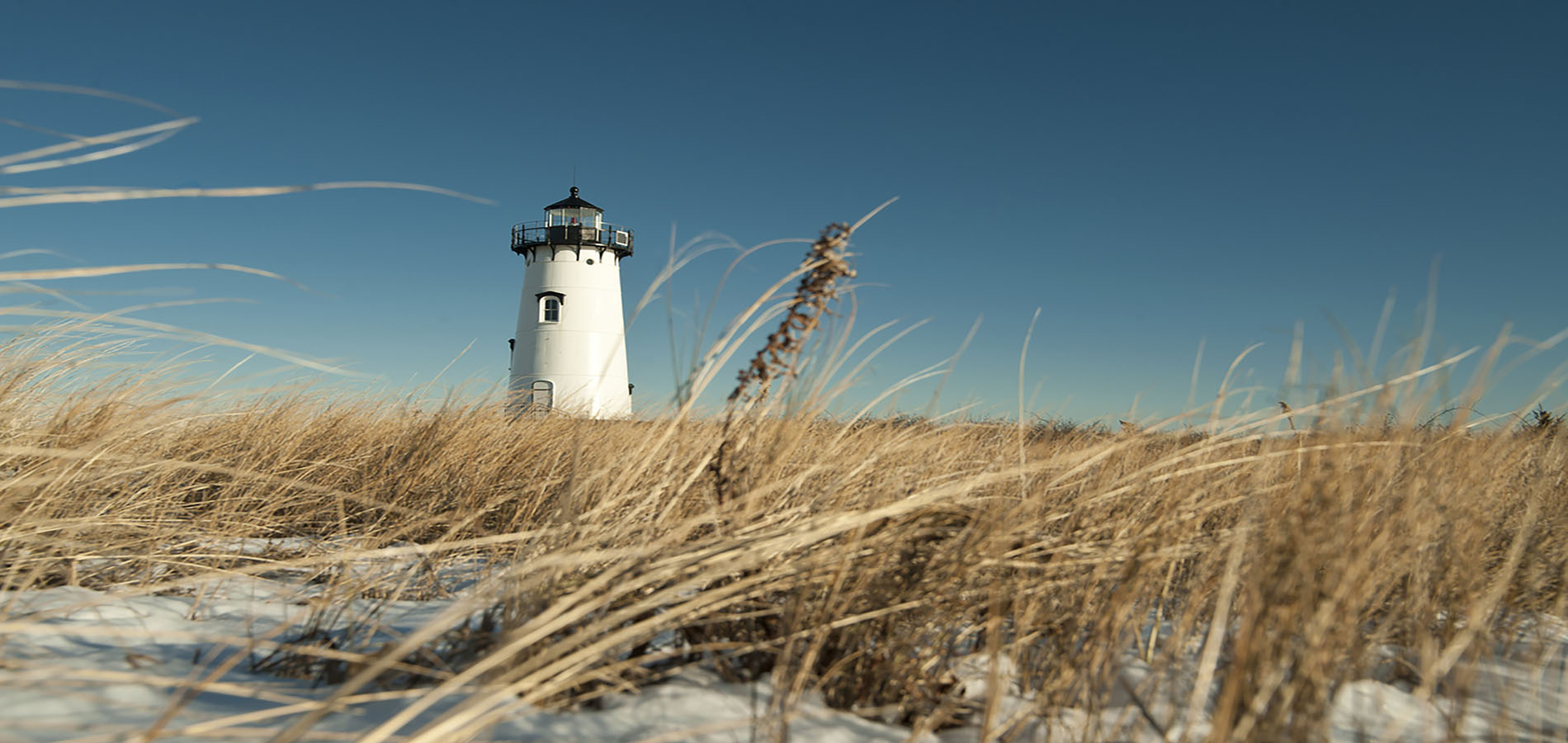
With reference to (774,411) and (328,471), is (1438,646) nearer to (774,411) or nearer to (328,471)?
(774,411)

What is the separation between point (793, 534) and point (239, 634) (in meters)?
1.09

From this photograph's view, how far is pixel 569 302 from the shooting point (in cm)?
2167

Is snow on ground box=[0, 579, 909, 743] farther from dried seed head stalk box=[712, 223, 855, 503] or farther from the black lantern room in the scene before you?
the black lantern room

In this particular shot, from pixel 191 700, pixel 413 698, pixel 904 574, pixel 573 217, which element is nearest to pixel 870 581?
pixel 904 574

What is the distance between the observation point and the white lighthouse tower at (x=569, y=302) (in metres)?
21.2

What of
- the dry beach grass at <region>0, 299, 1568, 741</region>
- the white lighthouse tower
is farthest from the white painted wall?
the dry beach grass at <region>0, 299, 1568, 741</region>

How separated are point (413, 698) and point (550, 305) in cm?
2166

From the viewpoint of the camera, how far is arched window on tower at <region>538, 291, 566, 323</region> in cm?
2166

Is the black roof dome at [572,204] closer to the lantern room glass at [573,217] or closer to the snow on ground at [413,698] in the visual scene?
the lantern room glass at [573,217]

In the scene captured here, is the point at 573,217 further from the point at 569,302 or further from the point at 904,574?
the point at 904,574

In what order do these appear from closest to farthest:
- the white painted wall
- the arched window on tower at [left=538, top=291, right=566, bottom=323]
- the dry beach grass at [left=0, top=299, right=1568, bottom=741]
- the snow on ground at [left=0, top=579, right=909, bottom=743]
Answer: the snow on ground at [left=0, top=579, right=909, bottom=743] < the dry beach grass at [left=0, top=299, right=1568, bottom=741] < the white painted wall < the arched window on tower at [left=538, top=291, right=566, bottom=323]

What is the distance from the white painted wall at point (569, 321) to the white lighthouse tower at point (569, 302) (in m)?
0.02

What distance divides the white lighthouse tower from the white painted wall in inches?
0.9

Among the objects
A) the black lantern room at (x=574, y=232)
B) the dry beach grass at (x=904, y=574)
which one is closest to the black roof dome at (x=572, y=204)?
the black lantern room at (x=574, y=232)
